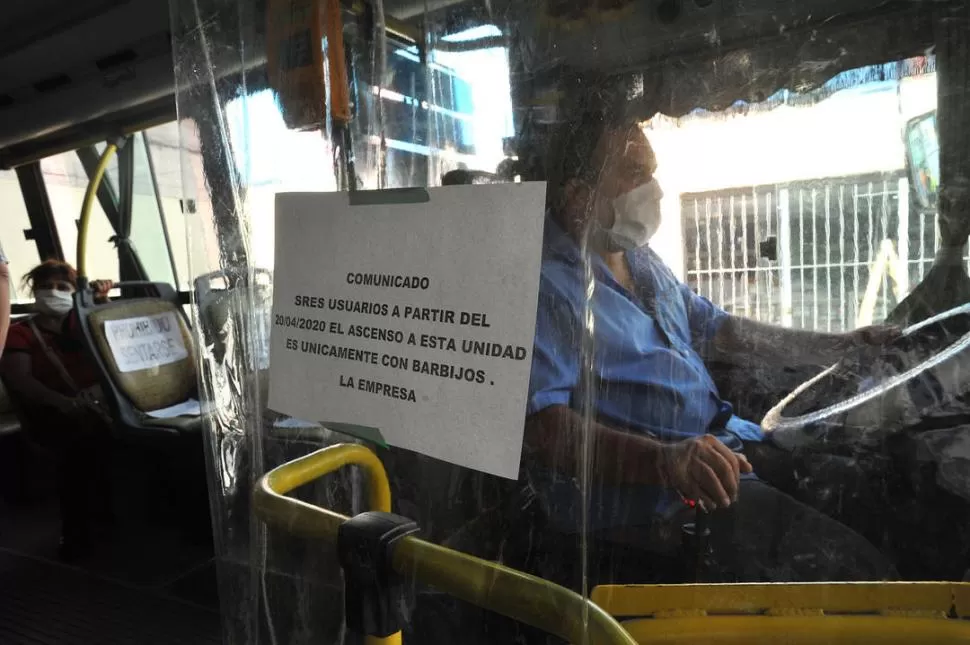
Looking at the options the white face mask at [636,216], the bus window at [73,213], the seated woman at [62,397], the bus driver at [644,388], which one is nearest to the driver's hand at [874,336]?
the bus driver at [644,388]

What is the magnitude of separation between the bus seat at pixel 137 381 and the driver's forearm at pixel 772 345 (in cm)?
225

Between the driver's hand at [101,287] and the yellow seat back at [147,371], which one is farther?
the driver's hand at [101,287]

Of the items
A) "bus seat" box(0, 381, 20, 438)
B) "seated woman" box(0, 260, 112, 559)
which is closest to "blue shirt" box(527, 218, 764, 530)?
"seated woman" box(0, 260, 112, 559)

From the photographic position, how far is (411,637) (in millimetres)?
718

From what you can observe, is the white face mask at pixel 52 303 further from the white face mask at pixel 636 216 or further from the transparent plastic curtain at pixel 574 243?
the white face mask at pixel 636 216

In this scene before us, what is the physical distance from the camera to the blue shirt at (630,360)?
53 cm

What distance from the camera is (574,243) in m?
0.53

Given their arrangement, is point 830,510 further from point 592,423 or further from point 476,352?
point 476,352

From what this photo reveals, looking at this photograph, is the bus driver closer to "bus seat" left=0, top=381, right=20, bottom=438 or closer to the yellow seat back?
the yellow seat back

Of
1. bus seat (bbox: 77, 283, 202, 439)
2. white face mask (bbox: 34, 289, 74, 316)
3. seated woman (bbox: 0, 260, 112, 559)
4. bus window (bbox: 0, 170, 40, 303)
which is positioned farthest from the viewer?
bus window (bbox: 0, 170, 40, 303)

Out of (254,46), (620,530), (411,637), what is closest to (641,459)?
(620,530)

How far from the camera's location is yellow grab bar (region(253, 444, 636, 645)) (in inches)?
18.6

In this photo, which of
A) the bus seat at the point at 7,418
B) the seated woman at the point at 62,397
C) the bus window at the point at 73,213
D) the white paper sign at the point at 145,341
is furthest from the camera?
the bus window at the point at 73,213

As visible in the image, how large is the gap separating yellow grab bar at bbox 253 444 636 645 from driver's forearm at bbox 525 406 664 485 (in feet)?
0.39
